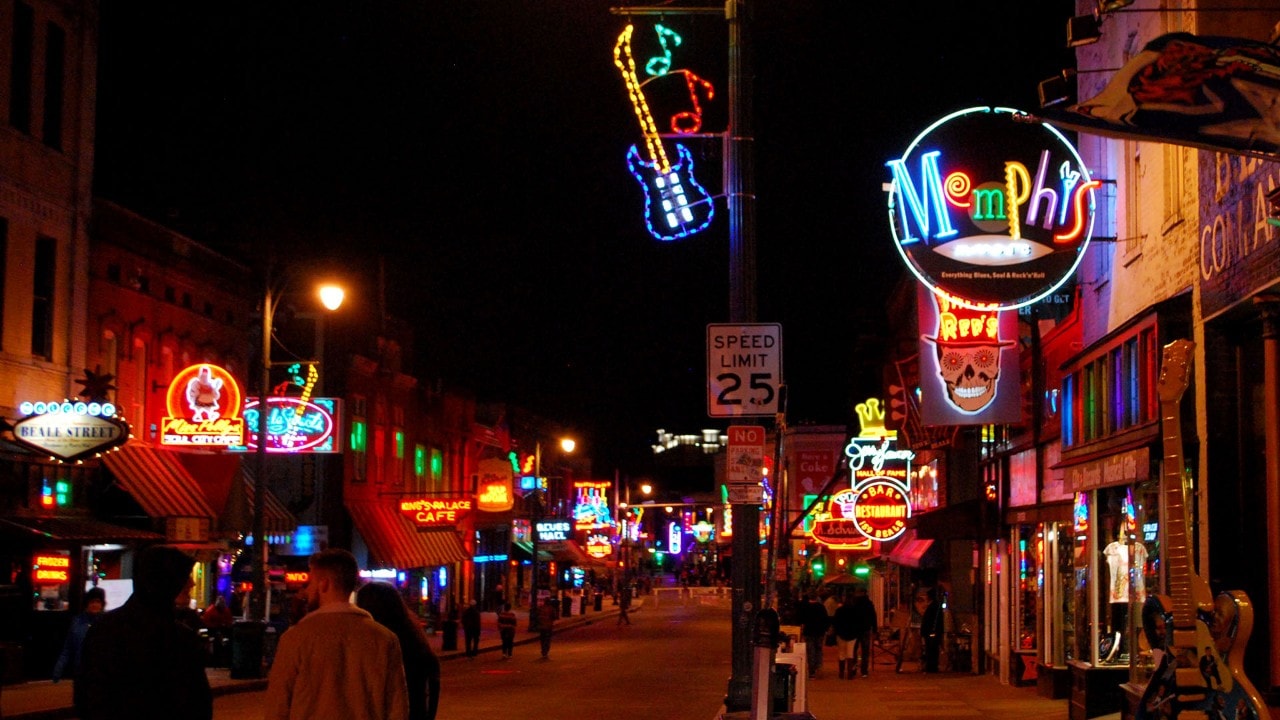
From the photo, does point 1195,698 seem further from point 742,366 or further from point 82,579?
point 82,579

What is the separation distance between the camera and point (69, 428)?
2541 cm

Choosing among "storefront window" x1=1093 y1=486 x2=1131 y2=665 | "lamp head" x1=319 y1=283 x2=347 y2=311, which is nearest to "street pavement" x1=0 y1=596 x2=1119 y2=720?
"storefront window" x1=1093 y1=486 x2=1131 y2=665

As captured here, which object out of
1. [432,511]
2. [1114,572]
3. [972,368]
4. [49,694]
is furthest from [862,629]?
[432,511]

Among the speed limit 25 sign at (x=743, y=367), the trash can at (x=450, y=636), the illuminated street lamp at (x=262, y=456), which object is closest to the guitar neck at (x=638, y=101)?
the speed limit 25 sign at (x=743, y=367)

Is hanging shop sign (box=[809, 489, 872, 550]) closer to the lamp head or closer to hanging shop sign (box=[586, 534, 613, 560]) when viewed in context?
the lamp head

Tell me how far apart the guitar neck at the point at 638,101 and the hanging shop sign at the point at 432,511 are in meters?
31.1

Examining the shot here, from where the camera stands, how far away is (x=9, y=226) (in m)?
26.8

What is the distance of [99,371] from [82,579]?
3947 millimetres

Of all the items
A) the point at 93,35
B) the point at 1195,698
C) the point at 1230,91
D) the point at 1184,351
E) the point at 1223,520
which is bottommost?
the point at 1195,698

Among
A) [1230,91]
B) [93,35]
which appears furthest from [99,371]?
[1230,91]

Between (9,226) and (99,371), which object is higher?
(9,226)

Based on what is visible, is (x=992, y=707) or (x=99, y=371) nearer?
(x=992, y=707)

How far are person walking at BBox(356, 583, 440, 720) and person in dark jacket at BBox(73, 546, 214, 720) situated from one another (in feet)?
4.26

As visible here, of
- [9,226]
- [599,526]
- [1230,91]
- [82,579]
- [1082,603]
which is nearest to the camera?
[1230,91]
